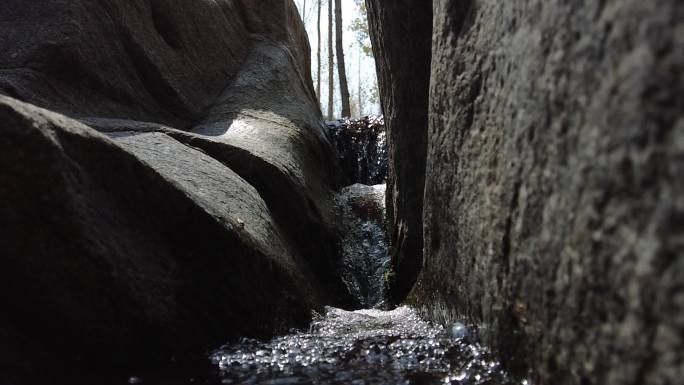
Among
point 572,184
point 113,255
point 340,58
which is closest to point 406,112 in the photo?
point 113,255

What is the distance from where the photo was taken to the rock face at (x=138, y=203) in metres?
2.67

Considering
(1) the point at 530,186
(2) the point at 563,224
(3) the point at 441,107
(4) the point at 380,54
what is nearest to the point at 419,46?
(4) the point at 380,54

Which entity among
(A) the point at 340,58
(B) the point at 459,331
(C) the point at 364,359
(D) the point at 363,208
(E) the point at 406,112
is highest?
(A) the point at 340,58

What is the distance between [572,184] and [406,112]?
3.37m

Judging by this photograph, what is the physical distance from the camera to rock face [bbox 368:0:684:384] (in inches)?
52.3

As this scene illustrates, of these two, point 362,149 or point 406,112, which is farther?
point 362,149

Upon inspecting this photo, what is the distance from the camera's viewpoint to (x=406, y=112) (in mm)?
5059

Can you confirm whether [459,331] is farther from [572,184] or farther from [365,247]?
[365,247]

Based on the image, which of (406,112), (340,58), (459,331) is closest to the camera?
(459,331)

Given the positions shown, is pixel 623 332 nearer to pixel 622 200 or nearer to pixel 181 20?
pixel 622 200

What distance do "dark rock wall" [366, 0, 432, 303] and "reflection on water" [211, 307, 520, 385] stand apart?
1367 mm

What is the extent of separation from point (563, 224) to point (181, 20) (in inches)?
285

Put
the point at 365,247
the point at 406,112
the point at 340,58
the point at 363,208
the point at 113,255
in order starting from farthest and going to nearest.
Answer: the point at 340,58 → the point at 363,208 → the point at 365,247 → the point at 406,112 → the point at 113,255

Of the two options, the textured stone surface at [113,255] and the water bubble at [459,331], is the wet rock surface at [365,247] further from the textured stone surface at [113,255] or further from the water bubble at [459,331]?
the water bubble at [459,331]
